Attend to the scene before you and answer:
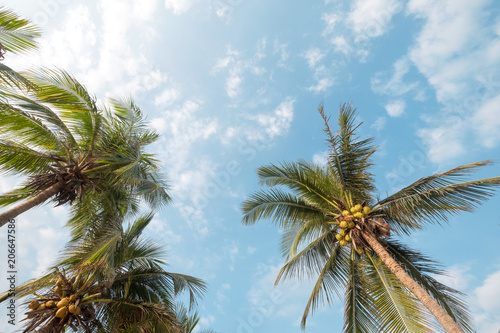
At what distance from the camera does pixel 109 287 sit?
24.0 ft

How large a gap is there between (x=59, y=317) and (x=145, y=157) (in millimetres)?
4723

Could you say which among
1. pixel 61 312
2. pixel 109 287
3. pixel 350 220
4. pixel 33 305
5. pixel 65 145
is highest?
pixel 350 220

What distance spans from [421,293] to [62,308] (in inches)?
304

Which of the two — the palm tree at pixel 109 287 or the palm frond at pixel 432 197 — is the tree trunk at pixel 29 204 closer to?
the palm tree at pixel 109 287

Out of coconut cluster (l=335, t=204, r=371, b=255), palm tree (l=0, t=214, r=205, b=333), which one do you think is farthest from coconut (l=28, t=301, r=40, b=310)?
coconut cluster (l=335, t=204, r=371, b=255)

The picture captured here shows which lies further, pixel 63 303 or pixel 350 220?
pixel 350 220

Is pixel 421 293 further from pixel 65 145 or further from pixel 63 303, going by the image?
pixel 65 145

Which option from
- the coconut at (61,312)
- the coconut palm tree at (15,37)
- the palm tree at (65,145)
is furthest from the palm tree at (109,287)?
the coconut palm tree at (15,37)

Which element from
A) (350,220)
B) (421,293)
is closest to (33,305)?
(350,220)

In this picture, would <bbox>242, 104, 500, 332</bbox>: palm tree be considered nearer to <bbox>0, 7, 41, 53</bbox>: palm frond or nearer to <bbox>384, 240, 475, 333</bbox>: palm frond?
<bbox>384, 240, 475, 333</bbox>: palm frond

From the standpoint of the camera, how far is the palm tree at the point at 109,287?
6270mm

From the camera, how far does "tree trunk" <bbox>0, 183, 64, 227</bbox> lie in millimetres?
5607

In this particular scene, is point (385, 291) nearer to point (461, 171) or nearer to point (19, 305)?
point (461, 171)

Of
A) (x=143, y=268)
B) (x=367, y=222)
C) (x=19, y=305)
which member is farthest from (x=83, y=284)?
(x=367, y=222)
